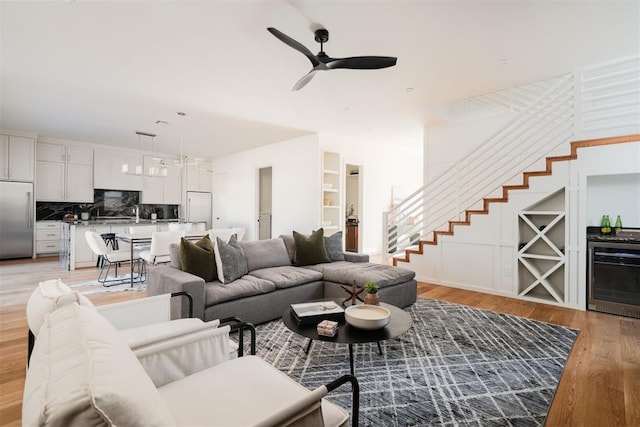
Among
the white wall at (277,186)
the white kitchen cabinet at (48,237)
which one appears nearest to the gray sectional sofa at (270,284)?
the white wall at (277,186)

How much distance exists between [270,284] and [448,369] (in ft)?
5.84

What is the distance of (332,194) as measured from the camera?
7.02 meters

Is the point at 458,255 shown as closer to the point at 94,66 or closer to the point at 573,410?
the point at 573,410

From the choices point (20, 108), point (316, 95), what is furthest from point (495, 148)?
point (20, 108)

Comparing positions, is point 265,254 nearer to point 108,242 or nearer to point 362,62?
point 362,62

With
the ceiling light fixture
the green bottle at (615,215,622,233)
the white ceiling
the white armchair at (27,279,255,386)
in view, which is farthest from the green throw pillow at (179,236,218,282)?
the green bottle at (615,215,622,233)

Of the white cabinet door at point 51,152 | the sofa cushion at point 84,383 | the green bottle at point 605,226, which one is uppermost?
the white cabinet door at point 51,152

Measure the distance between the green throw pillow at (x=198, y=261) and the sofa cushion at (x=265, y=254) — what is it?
571mm

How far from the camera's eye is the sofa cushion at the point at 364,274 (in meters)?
3.36

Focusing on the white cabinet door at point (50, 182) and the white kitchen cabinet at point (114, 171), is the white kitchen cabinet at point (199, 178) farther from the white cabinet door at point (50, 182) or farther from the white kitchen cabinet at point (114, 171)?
the white cabinet door at point (50, 182)

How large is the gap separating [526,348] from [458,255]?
212 centimetres

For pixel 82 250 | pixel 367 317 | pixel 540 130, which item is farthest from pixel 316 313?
pixel 82 250

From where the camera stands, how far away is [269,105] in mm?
4789

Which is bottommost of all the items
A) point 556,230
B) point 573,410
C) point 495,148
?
point 573,410
